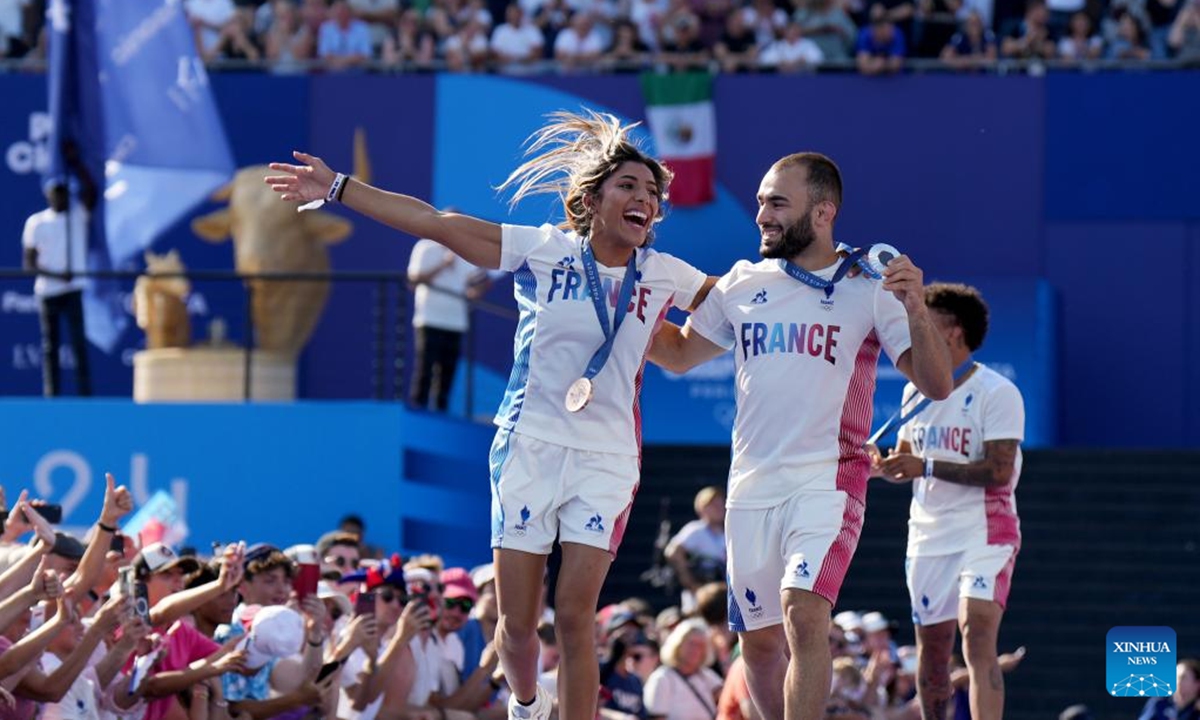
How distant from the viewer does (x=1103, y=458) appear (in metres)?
20.1

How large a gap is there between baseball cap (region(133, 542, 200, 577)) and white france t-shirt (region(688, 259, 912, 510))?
3.31 metres

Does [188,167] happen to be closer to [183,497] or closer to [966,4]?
[183,497]

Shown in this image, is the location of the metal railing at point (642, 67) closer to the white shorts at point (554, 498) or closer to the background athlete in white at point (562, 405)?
the background athlete in white at point (562, 405)

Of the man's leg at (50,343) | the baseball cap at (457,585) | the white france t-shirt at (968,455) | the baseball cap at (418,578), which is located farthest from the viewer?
the man's leg at (50,343)

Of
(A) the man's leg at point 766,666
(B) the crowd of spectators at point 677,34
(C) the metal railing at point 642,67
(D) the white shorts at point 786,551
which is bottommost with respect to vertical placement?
(A) the man's leg at point 766,666

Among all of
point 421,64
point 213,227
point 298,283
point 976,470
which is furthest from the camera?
point 421,64

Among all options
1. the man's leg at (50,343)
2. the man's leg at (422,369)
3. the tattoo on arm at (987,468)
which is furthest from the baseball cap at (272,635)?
the man's leg at (50,343)

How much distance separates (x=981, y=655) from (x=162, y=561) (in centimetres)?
369

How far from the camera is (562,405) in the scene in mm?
8219

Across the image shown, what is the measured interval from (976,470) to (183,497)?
875 centimetres

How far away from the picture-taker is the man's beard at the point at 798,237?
846 centimetres

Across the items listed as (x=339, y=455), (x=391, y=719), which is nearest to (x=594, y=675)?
(x=391, y=719)

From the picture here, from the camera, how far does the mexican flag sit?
877 inches

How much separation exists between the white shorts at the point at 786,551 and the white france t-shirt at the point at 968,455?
1.91m
